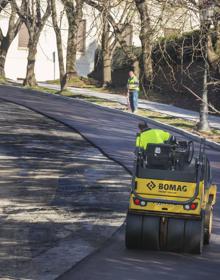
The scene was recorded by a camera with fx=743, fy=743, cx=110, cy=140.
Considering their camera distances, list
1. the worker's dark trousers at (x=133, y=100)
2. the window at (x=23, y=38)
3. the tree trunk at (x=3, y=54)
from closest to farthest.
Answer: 1. the worker's dark trousers at (x=133, y=100)
2. the tree trunk at (x=3, y=54)
3. the window at (x=23, y=38)

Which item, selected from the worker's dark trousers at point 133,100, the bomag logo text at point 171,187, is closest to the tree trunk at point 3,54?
the worker's dark trousers at point 133,100

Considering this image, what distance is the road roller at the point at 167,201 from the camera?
10523mm

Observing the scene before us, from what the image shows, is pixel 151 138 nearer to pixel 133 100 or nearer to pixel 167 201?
pixel 167 201

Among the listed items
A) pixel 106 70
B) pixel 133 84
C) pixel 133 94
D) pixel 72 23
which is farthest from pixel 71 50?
pixel 133 94

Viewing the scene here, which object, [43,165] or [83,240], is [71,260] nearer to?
[83,240]

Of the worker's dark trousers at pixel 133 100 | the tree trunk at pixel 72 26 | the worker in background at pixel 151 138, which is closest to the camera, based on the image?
the worker in background at pixel 151 138

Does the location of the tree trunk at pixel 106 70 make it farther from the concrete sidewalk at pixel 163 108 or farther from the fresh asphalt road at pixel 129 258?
the fresh asphalt road at pixel 129 258

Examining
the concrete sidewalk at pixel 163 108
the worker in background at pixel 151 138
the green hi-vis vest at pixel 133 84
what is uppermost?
the worker in background at pixel 151 138

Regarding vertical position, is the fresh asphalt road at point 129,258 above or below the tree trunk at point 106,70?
below

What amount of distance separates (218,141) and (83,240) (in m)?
13.9

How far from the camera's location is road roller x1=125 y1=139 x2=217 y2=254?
10.5 meters

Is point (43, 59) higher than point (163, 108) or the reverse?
higher

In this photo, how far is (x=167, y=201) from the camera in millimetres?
10523

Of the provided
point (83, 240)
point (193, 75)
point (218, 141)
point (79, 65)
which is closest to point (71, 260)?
point (83, 240)
